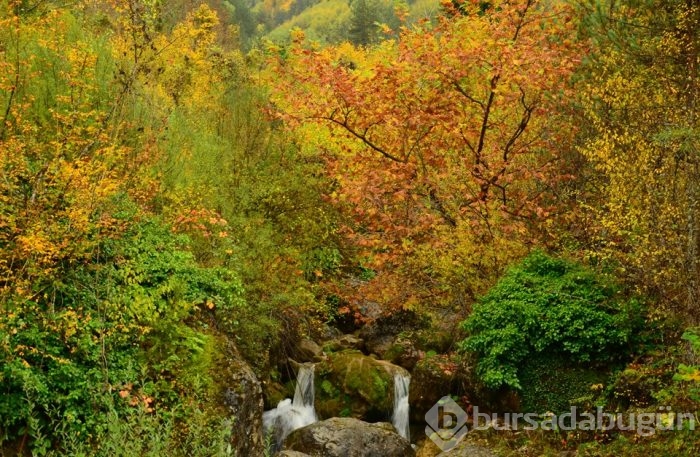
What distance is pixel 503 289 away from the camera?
1155 centimetres

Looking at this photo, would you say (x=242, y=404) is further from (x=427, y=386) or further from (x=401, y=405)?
(x=401, y=405)

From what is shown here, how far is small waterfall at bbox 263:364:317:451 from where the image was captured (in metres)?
15.2

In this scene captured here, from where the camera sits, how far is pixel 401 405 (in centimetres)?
1584

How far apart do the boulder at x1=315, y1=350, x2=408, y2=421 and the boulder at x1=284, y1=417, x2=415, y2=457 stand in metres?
2.00

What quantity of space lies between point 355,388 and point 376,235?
15.4ft

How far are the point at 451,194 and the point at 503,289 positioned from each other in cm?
288

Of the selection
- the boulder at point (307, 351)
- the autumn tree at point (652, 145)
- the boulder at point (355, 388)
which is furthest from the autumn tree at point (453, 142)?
the boulder at point (307, 351)

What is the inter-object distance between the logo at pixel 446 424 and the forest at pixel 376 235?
284 millimetres

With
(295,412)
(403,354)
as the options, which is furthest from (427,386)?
(295,412)

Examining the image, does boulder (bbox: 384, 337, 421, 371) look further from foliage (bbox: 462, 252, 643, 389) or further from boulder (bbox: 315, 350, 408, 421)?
foliage (bbox: 462, 252, 643, 389)

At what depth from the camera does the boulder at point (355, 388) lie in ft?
52.1

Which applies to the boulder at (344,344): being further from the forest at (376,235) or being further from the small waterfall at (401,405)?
the small waterfall at (401,405)

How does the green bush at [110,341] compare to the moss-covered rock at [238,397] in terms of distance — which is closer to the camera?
the green bush at [110,341]

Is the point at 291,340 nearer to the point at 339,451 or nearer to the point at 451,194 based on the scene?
the point at 339,451
